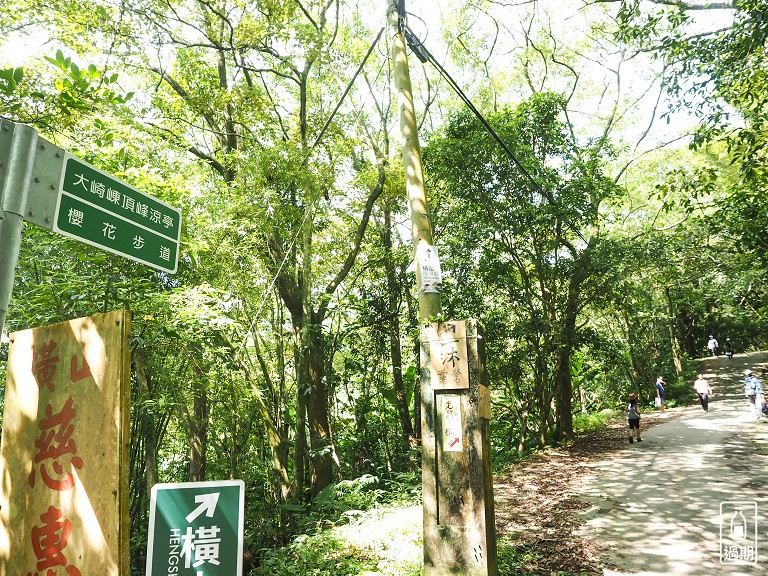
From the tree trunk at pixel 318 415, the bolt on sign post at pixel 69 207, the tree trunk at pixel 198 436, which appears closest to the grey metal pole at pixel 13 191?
the bolt on sign post at pixel 69 207

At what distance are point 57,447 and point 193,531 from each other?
0.70 m

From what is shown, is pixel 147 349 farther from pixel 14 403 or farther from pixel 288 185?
pixel 14 403

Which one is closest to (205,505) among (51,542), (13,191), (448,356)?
(51,542)

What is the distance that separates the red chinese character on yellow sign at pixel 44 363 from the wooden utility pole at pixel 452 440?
3.29 metres

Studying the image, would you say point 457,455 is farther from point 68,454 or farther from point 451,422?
point 68,454

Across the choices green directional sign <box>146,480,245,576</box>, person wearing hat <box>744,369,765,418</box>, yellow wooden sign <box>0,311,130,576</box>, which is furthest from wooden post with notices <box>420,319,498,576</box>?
person wearing hat <box>744,369,765,418</box>

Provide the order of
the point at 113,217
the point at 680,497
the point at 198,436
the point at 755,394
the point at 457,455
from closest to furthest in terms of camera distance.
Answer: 1. the point at 113,217
2. the point at 457,455
3. the point at 680,497
4. the point at 198,436
5. the point at 755,394

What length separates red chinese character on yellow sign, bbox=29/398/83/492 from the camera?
6.48 ft

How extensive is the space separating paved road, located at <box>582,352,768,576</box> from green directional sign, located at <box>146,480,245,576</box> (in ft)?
15.0

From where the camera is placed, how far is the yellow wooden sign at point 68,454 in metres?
1.85

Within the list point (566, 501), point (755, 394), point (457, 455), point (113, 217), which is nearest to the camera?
point (113, 217)

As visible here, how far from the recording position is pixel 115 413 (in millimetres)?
1893

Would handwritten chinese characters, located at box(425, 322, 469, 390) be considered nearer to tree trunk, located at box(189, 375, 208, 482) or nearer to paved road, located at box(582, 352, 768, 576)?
paved road, located at box(582, 352, 768, 576)

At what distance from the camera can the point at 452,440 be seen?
15.1ft
